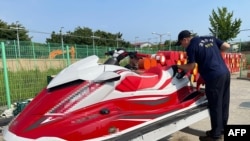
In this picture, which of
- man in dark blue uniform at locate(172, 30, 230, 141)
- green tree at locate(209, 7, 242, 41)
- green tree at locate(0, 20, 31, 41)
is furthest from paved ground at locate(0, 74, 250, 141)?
green tree at locate(0, 20, 31, 41)

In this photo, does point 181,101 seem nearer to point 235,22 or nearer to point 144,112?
point 144,112

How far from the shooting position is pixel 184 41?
4.02 metres

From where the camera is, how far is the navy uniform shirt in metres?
3.84

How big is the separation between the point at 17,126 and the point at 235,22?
33566 mm

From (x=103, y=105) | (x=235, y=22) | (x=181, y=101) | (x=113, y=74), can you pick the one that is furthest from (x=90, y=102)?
(x=235, y=22)

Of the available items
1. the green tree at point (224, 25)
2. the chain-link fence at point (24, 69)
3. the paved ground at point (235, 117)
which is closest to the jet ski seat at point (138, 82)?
the paved ground at point (235, 117)

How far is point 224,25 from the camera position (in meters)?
31.7

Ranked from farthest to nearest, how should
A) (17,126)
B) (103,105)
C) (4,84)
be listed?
(4,84) → (103,105) → (17,126)

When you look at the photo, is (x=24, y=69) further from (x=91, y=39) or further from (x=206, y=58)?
(x=91, y=39)

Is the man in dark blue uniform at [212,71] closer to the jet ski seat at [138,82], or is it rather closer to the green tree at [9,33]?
the jet ski seat at [138,82]

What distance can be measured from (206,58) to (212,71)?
0.20 meters

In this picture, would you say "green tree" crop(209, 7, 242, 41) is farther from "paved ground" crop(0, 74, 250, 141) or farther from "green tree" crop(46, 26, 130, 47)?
"green tree" crop(46, 26, 130, 47)

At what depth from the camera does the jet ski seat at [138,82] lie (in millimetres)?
3174

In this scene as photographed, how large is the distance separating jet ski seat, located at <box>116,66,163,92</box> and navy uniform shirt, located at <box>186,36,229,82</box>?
54cm
